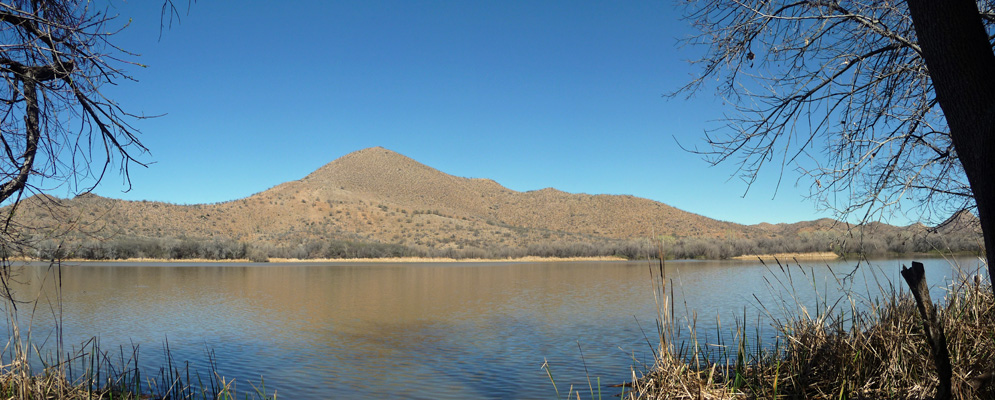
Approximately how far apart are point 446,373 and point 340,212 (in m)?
50.6

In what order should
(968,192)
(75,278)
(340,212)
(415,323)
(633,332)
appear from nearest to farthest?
(968,192)
(633,332)
(415,323)
(75,278)
(340,212)

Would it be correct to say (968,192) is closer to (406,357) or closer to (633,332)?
(633,332)

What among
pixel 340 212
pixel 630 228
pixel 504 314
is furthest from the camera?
pixel 630 228

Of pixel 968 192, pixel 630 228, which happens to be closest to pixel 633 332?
pixel 968 192

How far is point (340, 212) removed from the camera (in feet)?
182

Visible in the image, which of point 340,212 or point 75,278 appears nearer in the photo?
point 75,278

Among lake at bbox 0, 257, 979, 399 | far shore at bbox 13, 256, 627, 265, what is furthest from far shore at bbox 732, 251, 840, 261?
lake at bbox 0, 257, 979, 399

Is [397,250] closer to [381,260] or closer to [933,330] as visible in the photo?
[381,260]

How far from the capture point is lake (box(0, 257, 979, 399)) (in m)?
6.49

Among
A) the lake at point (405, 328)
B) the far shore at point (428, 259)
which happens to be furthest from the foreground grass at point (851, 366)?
the far shore at point (428, 259)

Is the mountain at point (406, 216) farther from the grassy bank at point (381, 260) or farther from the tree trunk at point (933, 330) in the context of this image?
the tree trunk at point (933, 330)

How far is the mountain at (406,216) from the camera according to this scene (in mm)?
45781

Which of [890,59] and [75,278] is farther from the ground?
[890,59]

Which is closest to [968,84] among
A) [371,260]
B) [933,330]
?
[933,330]
